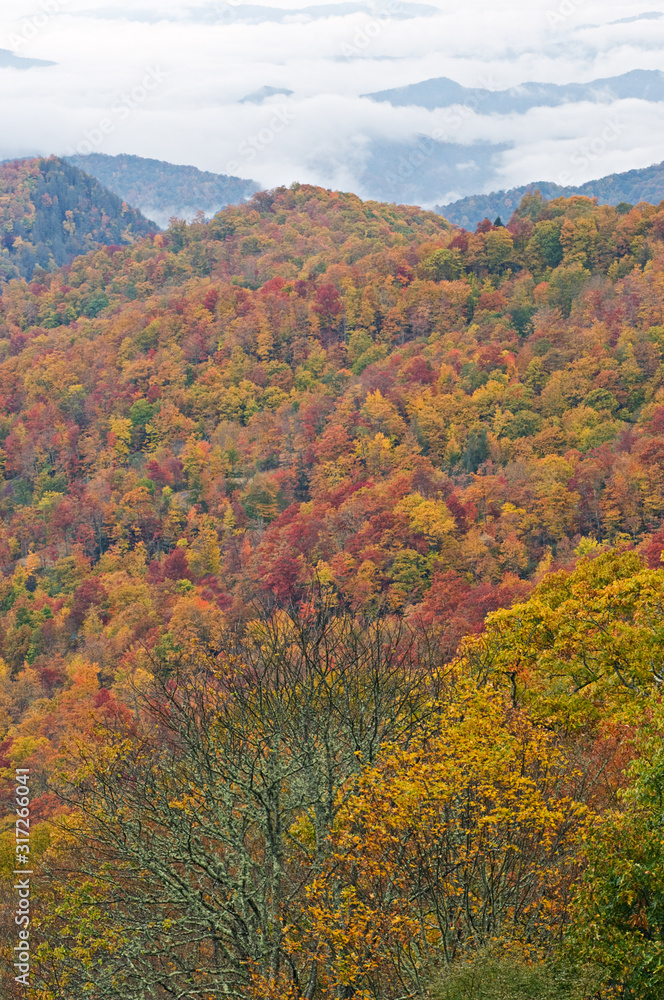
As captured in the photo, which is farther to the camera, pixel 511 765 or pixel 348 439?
pixel 348 439

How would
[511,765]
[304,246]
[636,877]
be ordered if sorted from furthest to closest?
[304,246]
[511,765]
[636,877]

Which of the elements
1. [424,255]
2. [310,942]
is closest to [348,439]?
[424,255]

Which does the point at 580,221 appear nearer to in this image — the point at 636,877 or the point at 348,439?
the point at 348,439

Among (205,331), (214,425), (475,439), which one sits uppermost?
(205,331)

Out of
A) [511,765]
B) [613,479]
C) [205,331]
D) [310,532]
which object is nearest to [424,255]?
[205,331]

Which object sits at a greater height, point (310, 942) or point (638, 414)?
point (638, 414)

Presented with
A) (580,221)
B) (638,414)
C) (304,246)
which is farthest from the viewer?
(304,246)
